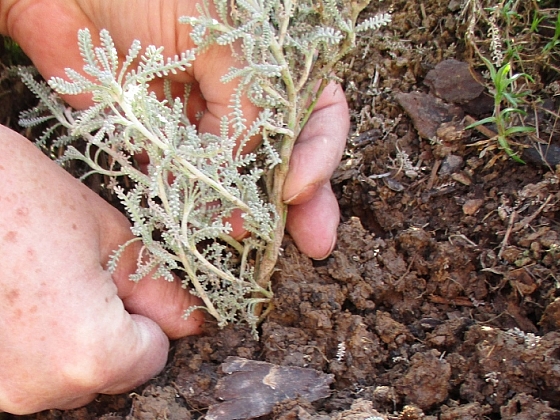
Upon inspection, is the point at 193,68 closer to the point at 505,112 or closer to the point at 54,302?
the point at 54,302

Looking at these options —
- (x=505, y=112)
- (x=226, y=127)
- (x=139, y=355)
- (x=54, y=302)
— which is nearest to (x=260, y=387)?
(x=139, y=355)

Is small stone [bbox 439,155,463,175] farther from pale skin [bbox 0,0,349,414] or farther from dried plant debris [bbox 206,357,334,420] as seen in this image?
dried plant debris [bbox 206,357,334,420]

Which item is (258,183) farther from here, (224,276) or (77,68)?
(77,68)

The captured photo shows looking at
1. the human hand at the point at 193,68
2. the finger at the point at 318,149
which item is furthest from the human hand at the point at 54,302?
the finger at the point at 318,149

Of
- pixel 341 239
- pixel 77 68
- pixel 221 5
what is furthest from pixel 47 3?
pixel 341 239

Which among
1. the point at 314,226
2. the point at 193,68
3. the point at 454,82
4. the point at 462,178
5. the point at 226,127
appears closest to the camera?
the point at 226,127

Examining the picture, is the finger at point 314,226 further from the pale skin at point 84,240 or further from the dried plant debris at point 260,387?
the dried plant debris at point 260,387

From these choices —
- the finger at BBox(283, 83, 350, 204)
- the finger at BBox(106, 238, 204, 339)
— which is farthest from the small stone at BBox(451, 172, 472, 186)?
the finger at BBox(106, 238, 204, 339)
